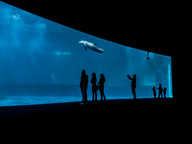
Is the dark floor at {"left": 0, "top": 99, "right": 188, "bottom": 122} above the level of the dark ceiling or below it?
below

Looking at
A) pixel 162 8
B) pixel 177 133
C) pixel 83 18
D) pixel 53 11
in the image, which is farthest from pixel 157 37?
pixel 177 133

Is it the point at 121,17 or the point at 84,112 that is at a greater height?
the point at 121,17

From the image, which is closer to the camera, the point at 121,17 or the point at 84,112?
the point at 84,112

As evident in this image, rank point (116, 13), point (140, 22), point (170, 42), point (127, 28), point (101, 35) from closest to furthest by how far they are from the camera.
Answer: point (116, 13) < point (140, 22) < point (127, 28) < point (101, 35) < point (170, 42)

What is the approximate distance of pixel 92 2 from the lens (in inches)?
237

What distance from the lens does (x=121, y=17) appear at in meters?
7.45

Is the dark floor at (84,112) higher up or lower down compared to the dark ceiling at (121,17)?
lower down

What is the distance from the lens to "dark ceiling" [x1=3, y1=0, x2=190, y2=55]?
245 inches

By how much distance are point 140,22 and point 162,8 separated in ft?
5.26

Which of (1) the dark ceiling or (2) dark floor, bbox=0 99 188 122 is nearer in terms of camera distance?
(2) dark floor, bbox=0 99 188 122

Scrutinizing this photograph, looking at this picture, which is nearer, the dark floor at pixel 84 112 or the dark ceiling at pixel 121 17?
the dark floor at pixel 84 112

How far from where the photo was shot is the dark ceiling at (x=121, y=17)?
623cm

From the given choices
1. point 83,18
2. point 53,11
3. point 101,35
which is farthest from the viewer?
point 101,35

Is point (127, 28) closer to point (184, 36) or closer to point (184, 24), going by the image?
point (184, 24)
